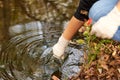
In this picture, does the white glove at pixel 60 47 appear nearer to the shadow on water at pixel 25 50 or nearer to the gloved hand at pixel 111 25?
the shadow on water at pixel 25 50

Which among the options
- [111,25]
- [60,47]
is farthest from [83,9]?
[111,25]

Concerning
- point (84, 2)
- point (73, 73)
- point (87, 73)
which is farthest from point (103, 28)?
point (73, 73)

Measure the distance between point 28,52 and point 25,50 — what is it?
0.21ft

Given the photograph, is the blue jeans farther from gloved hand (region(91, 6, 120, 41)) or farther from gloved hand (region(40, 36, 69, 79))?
gloved hand (region(40, 36, 69, 79))

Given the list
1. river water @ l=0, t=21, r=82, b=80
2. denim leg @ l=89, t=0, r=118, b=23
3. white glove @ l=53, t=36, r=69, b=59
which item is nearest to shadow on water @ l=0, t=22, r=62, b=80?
river water @ l=0, t=21, r=82, b=80

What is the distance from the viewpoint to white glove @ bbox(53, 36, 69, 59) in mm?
3523

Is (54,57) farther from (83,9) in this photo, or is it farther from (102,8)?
(102,8)

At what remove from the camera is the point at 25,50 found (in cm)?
426

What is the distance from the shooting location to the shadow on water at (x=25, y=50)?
379cm

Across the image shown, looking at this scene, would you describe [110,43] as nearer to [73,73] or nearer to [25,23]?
[73,73]

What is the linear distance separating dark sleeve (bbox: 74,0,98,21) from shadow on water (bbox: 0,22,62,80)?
895 millimetres

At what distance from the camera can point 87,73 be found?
8.94 feet

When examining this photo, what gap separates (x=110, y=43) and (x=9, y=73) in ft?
5.22

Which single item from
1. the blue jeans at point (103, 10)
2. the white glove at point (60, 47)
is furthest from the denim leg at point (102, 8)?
the white glove at point (60, 47)
